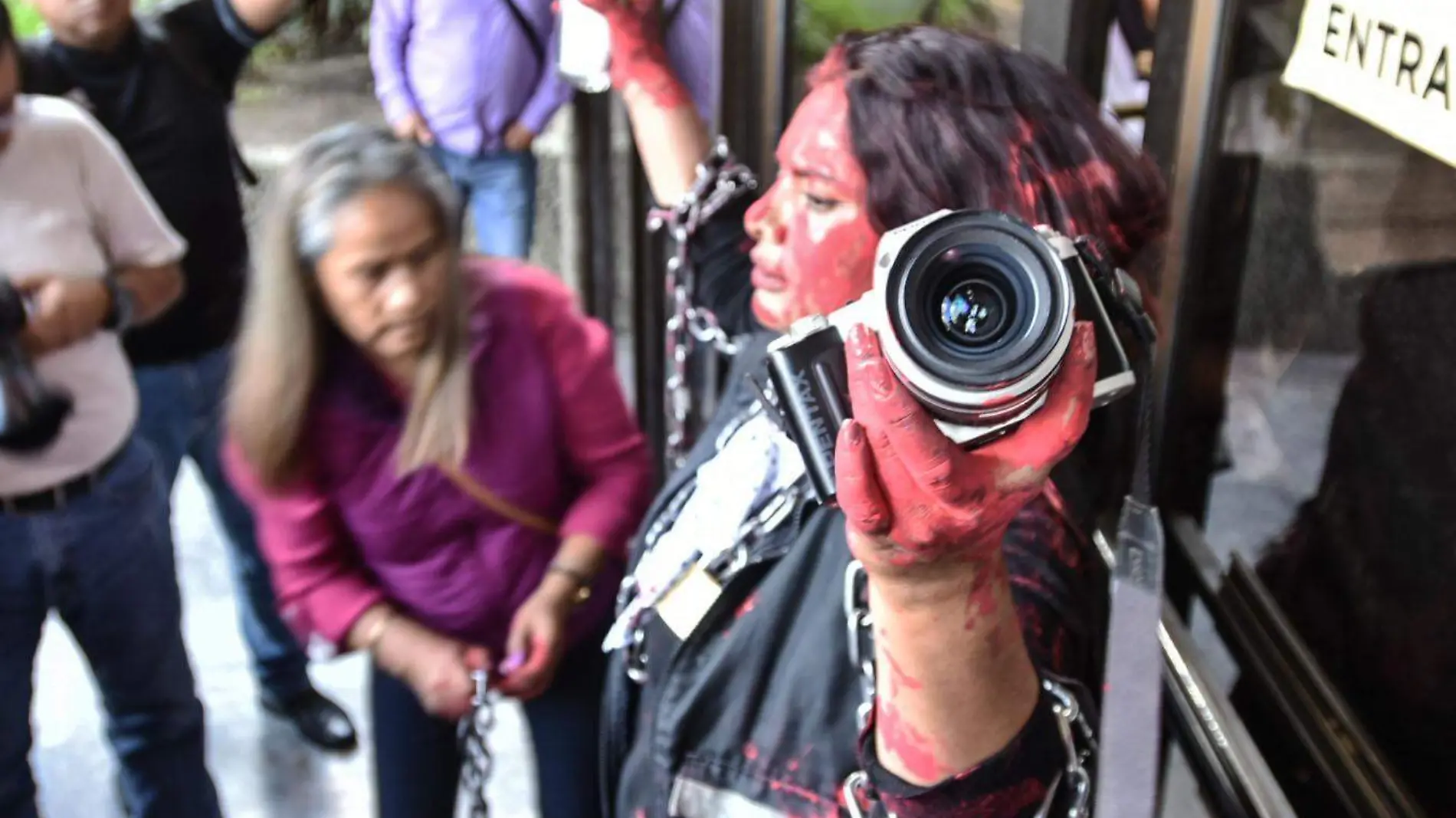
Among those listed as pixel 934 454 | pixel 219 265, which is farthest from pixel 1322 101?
pixel 219 265

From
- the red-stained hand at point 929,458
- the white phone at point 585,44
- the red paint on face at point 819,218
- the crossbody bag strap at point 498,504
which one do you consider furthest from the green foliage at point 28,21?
the red-stained hand at point 929,458

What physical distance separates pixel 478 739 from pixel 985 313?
848mm

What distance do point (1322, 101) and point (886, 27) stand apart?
332mm

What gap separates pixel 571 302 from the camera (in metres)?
1.18

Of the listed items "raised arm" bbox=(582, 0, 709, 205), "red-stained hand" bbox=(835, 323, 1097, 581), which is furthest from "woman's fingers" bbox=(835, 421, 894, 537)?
"raised arm" bbox=(582, 0, 709, 205)

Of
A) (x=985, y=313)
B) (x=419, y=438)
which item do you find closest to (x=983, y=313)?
(x=985, y=313)

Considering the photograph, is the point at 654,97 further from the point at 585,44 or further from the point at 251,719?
the point at 251,719

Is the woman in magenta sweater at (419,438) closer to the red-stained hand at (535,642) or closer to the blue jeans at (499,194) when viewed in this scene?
the red-stained hand at (535,642)

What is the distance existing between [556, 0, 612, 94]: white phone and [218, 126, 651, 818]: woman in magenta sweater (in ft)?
0.77

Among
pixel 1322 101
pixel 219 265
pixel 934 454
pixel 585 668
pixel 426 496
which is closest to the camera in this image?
pixel 934 454

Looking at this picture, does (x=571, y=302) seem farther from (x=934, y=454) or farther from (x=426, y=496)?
A: (x=934, y=454)

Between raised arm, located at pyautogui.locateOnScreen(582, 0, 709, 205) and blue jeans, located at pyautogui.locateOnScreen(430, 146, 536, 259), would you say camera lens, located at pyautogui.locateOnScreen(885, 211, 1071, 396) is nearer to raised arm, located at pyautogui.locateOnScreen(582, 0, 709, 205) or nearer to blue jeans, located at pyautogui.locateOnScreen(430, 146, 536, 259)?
raised arm, located at pyautogui.locateOnScreen(582, 0, 709, 205)

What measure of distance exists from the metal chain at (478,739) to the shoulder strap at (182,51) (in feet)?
3.00

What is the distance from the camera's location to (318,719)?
1792 millimetres
